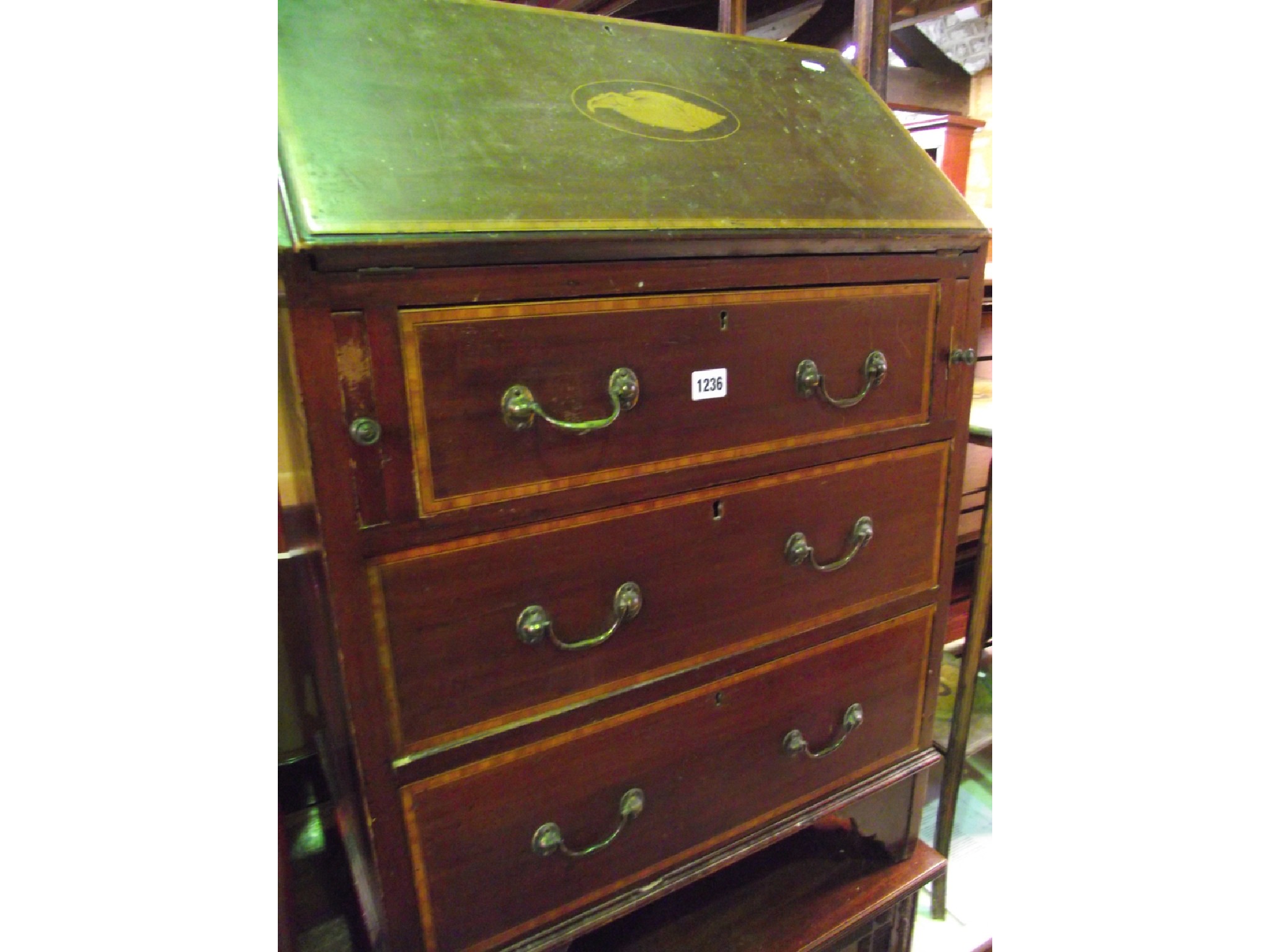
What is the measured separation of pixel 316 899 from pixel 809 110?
1165 mm

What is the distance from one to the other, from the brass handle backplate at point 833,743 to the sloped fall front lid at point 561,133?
564mm

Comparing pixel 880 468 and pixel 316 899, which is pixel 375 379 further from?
pixel 316 899

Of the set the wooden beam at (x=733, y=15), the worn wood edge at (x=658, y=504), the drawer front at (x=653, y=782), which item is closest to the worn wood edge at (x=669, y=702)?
the drawer front at (x=653, y=782)

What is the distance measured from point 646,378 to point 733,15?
2.43ft

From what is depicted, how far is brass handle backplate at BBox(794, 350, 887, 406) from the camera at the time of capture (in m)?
0.74

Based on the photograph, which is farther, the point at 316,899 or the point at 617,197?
the point at 316,899

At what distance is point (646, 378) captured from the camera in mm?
654

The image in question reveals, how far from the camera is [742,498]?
0.75 metres

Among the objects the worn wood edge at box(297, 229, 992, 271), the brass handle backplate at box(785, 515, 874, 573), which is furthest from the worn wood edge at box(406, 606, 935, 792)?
the worn wood edge at box(297, 229, 992, 271)

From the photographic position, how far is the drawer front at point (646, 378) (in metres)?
0.58

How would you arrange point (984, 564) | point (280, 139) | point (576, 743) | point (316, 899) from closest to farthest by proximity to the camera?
point (280, 139) → point (576, 743) → point (316, 899) → point (984, 564)

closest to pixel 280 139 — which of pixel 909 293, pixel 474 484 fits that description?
pixel 474 484

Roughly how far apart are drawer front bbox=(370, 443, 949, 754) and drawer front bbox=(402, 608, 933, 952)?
51 mm

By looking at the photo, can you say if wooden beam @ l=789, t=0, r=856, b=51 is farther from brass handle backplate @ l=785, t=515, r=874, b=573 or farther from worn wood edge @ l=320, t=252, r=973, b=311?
brass handle backplate @ l=785, t=515, r=874, b=573
